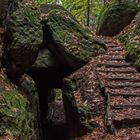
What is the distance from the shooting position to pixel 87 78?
14766mm

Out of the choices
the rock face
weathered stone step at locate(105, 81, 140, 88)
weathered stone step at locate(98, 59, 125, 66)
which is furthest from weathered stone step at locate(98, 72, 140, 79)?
the rock face

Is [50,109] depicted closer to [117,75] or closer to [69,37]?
[69,37]

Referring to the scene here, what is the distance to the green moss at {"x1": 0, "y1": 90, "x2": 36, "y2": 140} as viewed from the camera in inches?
372

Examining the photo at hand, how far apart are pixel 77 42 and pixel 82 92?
337 cm

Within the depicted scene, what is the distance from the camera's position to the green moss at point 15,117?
9438 mm

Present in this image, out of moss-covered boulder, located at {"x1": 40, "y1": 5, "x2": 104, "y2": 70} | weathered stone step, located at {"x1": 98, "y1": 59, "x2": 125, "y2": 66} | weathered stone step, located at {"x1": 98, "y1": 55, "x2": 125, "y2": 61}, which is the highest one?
moss-covered boulder, located at {"x1": 40, "y1": 5, "x2": 104, "y2": 70}

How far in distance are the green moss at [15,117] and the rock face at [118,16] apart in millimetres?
9785

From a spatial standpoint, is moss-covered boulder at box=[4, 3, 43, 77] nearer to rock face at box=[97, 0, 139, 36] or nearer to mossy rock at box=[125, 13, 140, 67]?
mossy rock at box=[125, 13, 140, 67]

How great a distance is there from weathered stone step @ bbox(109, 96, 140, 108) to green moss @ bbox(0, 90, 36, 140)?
2.93 metres

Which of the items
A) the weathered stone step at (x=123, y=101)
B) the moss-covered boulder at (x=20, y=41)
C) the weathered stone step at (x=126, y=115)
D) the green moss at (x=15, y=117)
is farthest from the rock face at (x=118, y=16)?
the green moss at (x=15, y=117)

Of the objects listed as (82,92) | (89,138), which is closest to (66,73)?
(82,92)

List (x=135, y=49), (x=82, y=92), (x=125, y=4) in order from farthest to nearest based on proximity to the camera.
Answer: (x=125, y=4) < (x=135, y=49) < (x=82, y=92)

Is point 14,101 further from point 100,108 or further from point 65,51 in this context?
point 65,51

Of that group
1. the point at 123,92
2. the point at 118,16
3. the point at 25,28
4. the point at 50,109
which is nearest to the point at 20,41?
the point at 25,28
